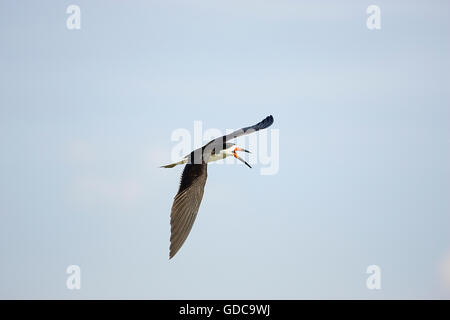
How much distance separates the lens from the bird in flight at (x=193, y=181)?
55.1ft

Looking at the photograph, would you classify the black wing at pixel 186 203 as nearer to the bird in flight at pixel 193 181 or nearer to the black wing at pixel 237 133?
the bird in flight at pixel 193 181

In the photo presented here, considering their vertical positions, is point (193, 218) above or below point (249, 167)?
below

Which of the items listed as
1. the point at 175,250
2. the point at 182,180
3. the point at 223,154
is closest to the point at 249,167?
the point at 223,154

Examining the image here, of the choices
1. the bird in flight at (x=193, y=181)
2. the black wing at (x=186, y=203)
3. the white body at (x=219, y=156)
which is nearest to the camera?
the black wing at (x=186, y=203)

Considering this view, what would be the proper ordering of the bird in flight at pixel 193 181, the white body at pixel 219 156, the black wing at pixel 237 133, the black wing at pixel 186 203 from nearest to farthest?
1. the black wing at pixel 186 203
2. the bird in flight at pixel 193 181
3. the white body at pixel 219 156
4. the black wing at pixel 237 133

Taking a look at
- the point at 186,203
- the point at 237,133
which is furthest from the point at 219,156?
the point at 186,203

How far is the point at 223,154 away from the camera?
64.4ft

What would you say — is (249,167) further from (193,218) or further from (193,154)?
(193,218)

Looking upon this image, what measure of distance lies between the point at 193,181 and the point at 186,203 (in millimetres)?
743

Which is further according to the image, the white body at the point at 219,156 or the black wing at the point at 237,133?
the black wing at the point at 237,133

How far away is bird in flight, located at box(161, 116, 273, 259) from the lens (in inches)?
661

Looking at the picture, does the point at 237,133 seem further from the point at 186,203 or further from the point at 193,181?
the point at 186,203

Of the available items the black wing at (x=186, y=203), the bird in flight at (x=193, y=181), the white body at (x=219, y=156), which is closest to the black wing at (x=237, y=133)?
the bird in flight at (x=193, y=181)

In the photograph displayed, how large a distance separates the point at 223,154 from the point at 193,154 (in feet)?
3.88
